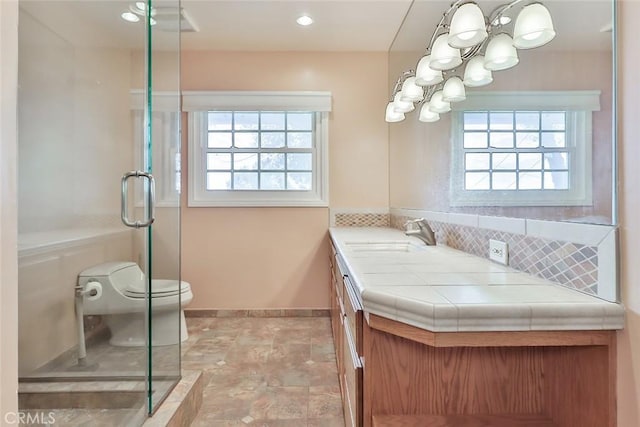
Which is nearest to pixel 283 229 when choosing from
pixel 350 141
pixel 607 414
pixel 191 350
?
pixel 350 141

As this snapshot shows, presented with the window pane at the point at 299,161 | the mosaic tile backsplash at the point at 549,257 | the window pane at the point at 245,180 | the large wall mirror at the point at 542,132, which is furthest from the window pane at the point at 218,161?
the mosaic tile backsplash at the point at 549,257

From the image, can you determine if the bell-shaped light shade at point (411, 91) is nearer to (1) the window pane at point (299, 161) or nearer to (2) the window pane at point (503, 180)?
(2) the window pane at point (503, 180)

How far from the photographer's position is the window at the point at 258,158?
326 cm

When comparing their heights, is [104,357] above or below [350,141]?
below

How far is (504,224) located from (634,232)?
577 millimetres

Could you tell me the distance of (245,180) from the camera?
3320mm

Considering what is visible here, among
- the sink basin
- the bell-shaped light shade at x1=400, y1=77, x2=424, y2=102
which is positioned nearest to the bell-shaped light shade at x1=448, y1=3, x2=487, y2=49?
the bell-shaped light shade at x1=400, y1=77, x2=424, y2=102

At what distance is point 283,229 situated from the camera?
328cm

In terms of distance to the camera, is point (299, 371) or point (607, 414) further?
point (299, 371)

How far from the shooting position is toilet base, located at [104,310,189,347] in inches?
71.7

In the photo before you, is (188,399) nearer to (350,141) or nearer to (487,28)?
(487,28)

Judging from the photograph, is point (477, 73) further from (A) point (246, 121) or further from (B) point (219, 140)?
(B) point (219, 140)
